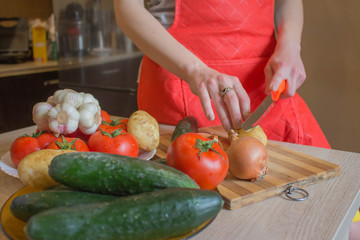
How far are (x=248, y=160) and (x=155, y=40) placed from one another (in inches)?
18.7

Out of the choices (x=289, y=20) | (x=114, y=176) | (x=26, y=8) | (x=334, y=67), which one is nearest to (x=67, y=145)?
(x=114, y=176)

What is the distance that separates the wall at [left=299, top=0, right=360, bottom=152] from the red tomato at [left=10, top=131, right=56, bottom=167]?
66.2 inches

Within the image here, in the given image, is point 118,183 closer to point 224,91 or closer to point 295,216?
point 295,216

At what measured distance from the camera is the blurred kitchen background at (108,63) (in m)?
1.95

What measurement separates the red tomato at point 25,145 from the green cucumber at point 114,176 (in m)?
0.21

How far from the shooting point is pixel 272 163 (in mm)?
809

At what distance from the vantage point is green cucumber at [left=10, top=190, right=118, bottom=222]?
19.3 inches

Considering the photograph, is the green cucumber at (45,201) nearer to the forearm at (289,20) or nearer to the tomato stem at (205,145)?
the tomato stem at (205,145)

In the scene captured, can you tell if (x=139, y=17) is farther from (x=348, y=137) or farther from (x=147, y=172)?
(x=348, y=137)

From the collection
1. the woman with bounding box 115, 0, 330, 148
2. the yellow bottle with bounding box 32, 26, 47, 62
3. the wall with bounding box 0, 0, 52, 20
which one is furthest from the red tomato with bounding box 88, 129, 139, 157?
the wall with bounding box 0, 0, 52, 20

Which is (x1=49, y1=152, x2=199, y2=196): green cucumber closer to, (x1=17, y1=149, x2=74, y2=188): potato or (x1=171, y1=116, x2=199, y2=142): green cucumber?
(x1=17, y1=149, x2=74, y2=188): potato

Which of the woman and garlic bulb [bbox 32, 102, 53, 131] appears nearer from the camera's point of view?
garlic bulb [bbox 32, 102, 53, 131]

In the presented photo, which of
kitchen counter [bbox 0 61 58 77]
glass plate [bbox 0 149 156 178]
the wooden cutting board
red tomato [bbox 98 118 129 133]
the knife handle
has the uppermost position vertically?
the knife handle

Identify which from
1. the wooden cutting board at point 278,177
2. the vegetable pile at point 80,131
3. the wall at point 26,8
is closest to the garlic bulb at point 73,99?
the vegetable pile at point 80,131
